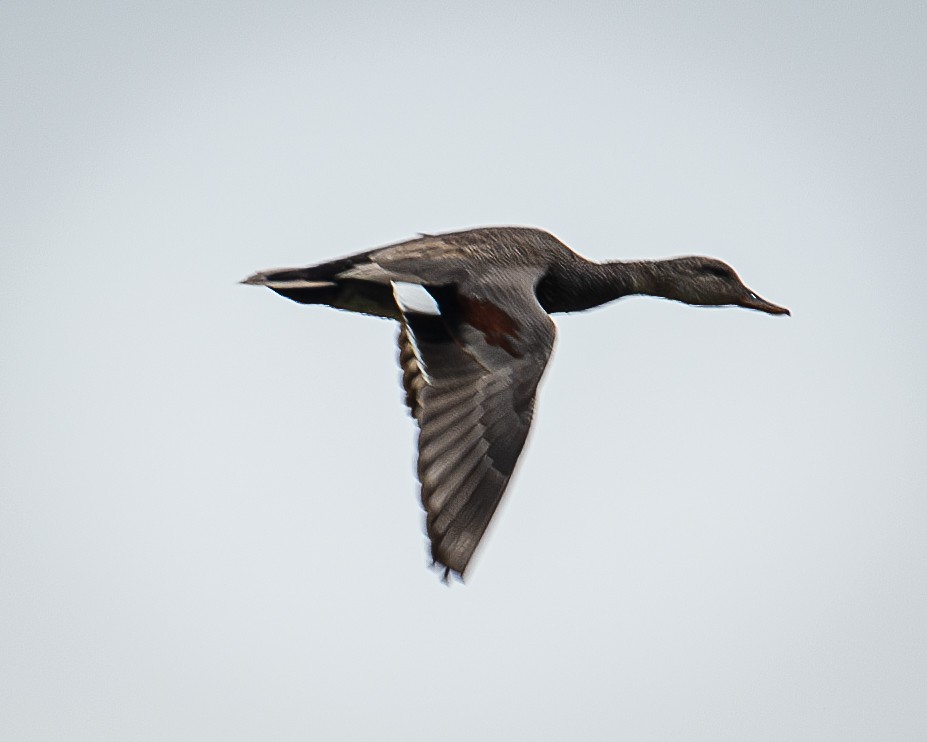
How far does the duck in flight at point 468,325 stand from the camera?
23.0 ft

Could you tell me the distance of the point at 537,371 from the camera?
761cm

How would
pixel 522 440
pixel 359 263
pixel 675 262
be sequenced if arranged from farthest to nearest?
pixel 675 262
pixel 359 263
pixel 522 440

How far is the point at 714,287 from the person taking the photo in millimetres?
10672

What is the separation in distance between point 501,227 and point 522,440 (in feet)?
7.39

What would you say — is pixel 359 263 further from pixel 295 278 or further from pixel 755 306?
pixel 755 306

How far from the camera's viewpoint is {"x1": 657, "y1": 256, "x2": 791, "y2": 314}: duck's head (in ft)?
34.7

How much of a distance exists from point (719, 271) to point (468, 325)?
3.31 m

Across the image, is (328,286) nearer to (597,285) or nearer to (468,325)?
(468,325)

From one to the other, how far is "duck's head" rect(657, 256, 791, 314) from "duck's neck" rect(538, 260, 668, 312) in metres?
0.35

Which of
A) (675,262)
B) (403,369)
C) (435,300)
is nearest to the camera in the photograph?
(435,300)

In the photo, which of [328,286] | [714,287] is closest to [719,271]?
[714,287]

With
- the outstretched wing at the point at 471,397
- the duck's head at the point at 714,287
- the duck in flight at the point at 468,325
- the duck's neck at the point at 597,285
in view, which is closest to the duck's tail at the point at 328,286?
the duck in flight at the point at 468,325

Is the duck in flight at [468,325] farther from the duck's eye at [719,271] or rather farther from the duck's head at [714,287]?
the duck's eye at [719,271]

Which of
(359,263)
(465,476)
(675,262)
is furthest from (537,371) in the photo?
(675,262)
